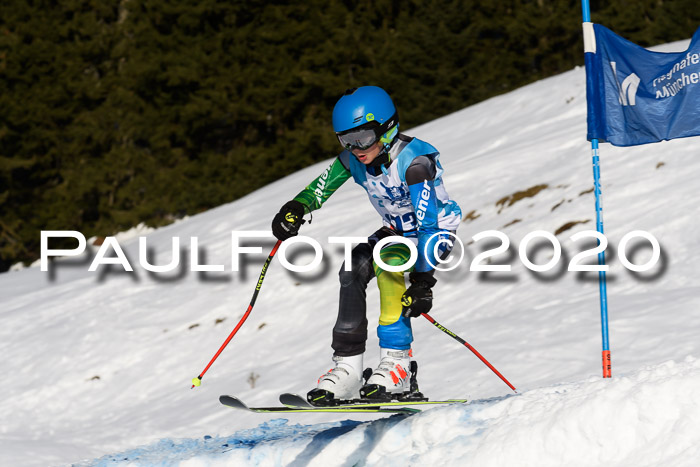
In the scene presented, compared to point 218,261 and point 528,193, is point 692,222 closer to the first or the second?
point 528,193

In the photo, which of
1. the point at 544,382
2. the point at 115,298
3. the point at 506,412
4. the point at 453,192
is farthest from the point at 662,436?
the point at 115,298

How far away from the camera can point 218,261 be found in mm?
17328

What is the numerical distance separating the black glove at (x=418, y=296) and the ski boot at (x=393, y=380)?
1.18ft

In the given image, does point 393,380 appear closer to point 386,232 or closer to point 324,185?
point 386,232

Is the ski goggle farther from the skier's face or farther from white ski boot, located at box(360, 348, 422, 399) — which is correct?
white ski boot, located at box(360, 348, 422, 399)

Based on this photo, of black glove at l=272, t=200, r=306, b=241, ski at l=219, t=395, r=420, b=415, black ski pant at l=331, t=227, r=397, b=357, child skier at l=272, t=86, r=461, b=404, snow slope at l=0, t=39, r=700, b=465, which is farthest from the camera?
black glove at l=272, t=200, r=306, b=241

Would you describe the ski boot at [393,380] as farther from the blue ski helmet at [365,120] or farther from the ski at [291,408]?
the blue ski helmet at [365,120]

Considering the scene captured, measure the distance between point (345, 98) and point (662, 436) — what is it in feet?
8.63

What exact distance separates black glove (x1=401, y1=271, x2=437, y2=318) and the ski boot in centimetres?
36

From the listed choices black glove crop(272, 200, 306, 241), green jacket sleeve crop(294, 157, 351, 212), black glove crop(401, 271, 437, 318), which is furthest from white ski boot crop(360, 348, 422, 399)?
green jacket sleeve crop(294, 157, 351, 212)

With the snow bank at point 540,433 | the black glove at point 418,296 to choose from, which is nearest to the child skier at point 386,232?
the black glove at point 418,296

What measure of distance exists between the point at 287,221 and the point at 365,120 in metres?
0.89

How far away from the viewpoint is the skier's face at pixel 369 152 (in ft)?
18.0

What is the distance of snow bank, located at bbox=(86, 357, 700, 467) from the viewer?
458 cm
